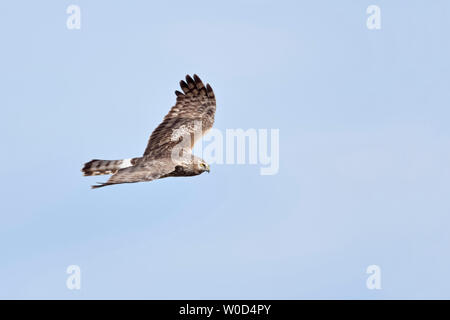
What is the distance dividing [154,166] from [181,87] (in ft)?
9.96

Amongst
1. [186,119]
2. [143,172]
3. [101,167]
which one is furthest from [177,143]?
[143,172]

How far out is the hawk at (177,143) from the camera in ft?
57.5

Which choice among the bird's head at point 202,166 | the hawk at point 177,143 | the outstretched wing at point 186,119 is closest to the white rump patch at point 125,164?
the hawk at point 177,143

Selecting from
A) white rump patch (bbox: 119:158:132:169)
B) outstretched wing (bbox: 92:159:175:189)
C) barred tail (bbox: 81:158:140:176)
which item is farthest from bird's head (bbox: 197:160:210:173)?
barred tail (bbox: 81:158:140:176)

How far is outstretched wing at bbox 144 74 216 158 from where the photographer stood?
730 inches

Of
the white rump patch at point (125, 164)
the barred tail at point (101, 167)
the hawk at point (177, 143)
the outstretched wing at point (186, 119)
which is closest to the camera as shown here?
the hawk at point (177, 143)

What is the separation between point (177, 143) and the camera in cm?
1864

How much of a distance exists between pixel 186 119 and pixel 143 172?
2.98 metres

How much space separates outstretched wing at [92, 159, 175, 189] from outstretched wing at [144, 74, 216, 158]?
1.81 ft

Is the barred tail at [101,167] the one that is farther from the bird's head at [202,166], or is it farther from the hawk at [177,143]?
the bird's head at [202,166]

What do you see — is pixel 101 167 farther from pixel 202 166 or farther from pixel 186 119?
pixel 202 166
